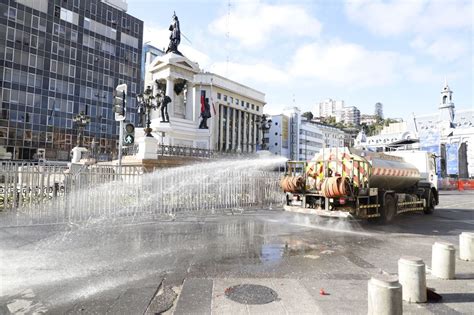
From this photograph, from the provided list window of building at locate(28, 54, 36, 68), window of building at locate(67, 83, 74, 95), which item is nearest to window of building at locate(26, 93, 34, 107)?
window of building at locate(28, 54, 36, 68)

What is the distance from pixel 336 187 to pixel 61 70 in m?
58.6

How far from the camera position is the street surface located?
4559 millimetres

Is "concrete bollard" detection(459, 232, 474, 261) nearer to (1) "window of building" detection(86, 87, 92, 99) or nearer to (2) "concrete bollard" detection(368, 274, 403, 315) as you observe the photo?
(2) "concrete bollard" detection(368, 274, 403, 315)

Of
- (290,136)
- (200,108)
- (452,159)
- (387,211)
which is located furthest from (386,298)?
(290,136)

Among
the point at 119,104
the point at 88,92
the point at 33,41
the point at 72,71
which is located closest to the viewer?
the point at 119,104

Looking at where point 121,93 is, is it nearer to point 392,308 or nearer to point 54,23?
point 392,308

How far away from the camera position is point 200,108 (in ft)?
252

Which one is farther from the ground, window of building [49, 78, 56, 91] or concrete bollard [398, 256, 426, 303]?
window of building [49, 78, 56, 91]

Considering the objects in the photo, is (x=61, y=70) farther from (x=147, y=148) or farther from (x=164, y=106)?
(x=147, y=148)

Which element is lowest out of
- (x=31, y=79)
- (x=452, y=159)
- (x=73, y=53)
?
(x=452, y=159)

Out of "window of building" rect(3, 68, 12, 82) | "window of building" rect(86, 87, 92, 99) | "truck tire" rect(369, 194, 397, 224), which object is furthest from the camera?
"window of building" rect(86, 87, 92, 99)

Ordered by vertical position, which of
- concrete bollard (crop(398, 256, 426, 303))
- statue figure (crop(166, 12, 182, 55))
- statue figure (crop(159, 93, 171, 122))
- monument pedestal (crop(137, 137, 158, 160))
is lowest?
concrete bollard (crop(398, 256, 426, 303))

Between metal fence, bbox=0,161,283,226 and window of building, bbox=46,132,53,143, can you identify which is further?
window of building, bbox=46,132,53,143

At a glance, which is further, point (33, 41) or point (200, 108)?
point (200, 108)
